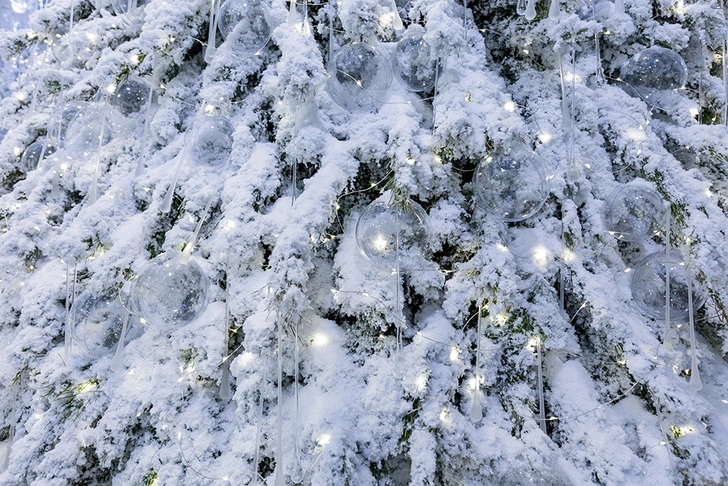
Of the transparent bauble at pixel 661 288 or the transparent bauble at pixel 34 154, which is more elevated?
the transparent bauble at pixel 34 154

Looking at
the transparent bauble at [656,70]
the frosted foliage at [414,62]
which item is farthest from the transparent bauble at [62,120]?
the transparent bauble at [656,70]

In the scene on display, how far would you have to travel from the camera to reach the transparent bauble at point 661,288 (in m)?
1.98

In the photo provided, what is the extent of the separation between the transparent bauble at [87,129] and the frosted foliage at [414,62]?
1.96 metres

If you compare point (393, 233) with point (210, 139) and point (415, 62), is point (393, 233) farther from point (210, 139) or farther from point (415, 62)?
point (210, 139)

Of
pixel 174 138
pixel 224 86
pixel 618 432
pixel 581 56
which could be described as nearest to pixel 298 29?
pixel 224 86

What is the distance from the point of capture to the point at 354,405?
196 cm

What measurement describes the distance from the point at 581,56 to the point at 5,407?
14.9 ft

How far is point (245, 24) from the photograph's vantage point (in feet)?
7.43

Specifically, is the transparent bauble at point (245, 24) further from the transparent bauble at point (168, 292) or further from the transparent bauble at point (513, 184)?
the transparent bauble at point (513, 184)

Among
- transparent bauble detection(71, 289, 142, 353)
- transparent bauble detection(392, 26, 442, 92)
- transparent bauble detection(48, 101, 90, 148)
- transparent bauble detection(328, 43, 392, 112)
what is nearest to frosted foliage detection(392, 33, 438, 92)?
transparent bauble detection(392, 26, 442, 92)

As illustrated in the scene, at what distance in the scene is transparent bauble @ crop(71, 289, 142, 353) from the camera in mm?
2277

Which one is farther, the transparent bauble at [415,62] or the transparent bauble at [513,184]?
the transparent bauble at [415,62]

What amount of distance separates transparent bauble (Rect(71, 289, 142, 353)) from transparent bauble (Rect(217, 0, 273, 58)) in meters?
1.62

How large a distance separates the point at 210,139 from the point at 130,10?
4.44ft
